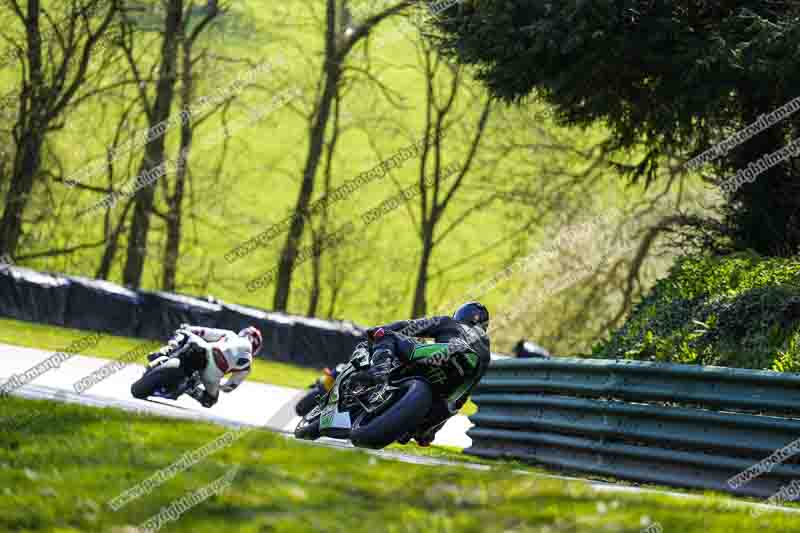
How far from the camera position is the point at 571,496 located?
6043 millimetres

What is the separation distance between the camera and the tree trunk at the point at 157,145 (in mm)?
28672

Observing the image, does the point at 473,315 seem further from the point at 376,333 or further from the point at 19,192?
the point at 19,192

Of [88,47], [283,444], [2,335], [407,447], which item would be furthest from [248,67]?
[283,444]

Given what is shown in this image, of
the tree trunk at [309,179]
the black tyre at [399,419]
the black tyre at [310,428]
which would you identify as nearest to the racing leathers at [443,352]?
the black tyre at [399,419]

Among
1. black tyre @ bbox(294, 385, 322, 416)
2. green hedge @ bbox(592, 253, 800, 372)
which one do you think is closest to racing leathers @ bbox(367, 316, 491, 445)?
green hedge @ bbox(592, 253, 800, 372)

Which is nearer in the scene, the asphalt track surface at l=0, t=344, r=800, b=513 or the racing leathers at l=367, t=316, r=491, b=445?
the racing leathers at l=367, t=316, r=491, b=445

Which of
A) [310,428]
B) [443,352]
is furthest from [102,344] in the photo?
[443,352]

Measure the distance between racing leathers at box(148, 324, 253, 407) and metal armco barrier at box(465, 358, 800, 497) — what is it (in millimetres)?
2704

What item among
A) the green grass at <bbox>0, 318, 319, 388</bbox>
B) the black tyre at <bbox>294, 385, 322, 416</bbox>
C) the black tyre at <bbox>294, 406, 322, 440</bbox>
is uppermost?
the black tyre at <bbox>294, 406, 322, 440</bbox>

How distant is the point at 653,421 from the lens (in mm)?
10508

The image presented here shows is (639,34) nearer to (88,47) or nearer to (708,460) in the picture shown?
(708,460)

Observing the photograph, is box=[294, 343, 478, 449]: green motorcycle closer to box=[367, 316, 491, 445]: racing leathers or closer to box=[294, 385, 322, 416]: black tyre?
box=[367, 316, 491, 445]: racing leathers

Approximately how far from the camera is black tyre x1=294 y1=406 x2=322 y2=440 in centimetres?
1007

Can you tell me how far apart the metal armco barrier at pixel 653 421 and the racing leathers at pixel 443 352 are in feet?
5.33
